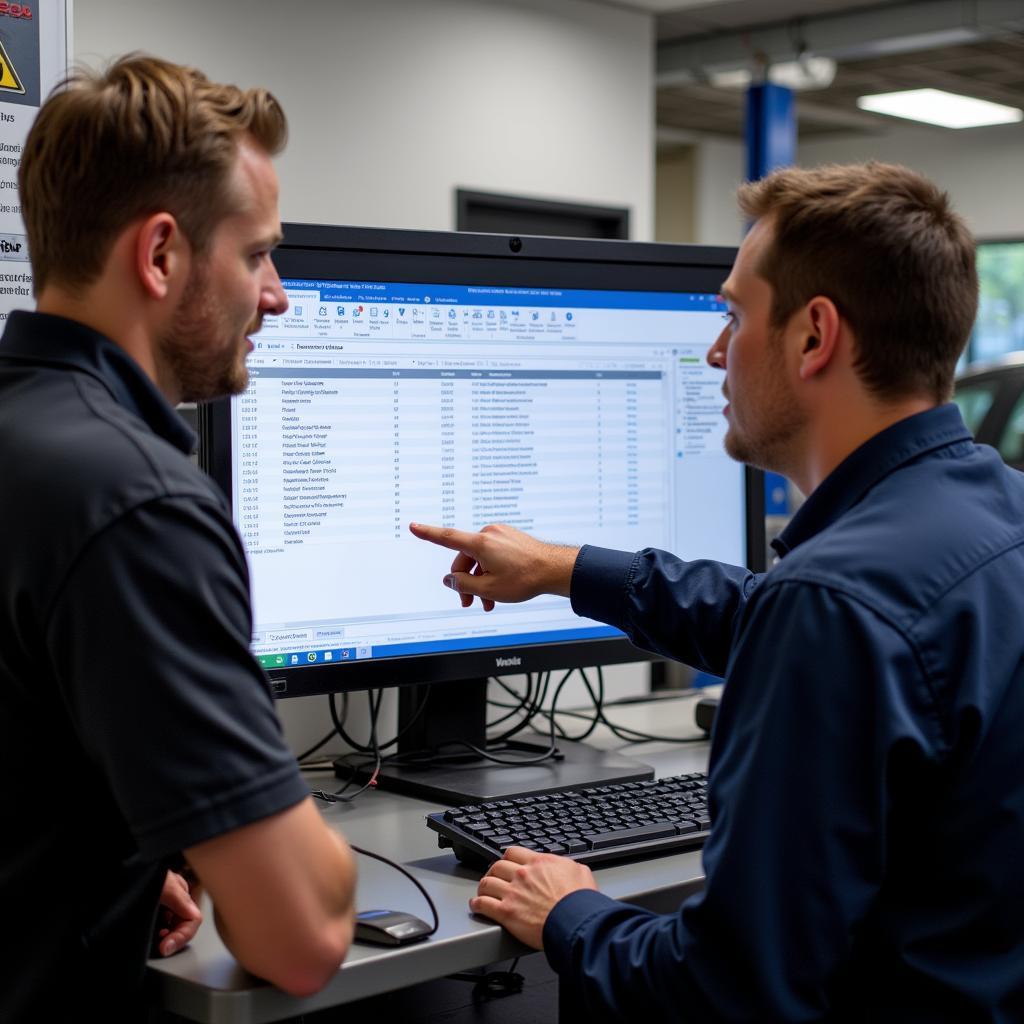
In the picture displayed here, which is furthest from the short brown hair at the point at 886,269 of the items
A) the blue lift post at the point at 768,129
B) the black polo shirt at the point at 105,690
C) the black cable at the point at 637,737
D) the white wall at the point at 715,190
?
the white wall at the point at 715,190

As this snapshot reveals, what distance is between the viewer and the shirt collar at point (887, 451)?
3.64ft

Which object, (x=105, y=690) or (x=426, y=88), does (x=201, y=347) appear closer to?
(x=105, y=690)

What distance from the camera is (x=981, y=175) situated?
31.1 ft

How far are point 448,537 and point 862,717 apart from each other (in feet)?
2.08

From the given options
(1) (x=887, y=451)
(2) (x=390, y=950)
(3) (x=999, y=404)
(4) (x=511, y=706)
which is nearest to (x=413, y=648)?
(4) (x=511, y=706)

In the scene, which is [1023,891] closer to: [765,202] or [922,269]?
[922,269]

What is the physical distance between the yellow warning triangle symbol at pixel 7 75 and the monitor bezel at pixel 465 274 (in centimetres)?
35

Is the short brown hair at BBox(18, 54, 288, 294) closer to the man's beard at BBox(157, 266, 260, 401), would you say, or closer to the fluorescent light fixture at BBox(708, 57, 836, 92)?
the man's beard at BBox(157, 266, 260, 401)

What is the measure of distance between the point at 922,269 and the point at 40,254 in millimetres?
703

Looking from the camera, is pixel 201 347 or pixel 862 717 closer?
pixel 862 717

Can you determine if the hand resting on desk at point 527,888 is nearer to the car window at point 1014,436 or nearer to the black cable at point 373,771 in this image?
the black cable at point 373,771

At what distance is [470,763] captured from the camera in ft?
5.36

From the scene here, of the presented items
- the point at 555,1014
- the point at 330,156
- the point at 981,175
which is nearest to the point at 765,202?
the point at 555,1014

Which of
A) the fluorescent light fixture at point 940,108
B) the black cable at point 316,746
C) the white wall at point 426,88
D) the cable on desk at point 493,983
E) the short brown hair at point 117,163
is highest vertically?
the fluorescent light fixture at point 940,108
